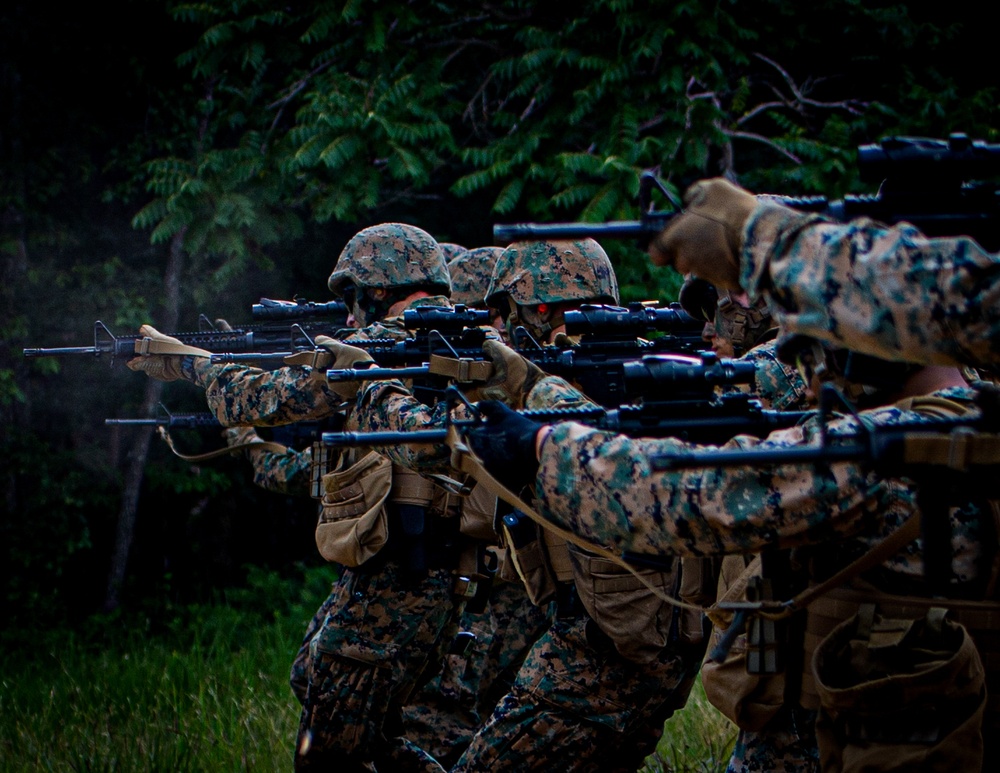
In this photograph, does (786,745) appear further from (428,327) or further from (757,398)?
(428,327)

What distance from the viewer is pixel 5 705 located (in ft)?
21.1

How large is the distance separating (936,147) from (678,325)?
95.5 inches

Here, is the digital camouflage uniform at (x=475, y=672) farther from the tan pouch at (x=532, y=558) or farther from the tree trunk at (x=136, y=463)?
the tree trunk at (x=136, y=463)

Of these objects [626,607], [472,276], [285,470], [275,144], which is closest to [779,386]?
[626,607]

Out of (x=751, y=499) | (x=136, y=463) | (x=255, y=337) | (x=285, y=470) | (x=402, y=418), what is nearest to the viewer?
(x=751, y=499)

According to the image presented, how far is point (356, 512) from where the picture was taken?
→ 191 inches

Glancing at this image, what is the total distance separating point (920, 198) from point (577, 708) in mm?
1998

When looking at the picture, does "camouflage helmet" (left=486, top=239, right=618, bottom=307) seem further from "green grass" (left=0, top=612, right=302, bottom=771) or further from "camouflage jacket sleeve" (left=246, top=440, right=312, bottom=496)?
"green grass" (left=0, top=612, right=302, bottom=771)

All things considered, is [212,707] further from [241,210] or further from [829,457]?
[829,457]

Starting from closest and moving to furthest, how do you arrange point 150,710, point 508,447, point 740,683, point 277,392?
point 508,447, point 740,683, point 277,392, point 150,710

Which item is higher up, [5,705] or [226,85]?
[226,85]

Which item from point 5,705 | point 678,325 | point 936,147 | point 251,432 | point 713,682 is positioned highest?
point 936,147

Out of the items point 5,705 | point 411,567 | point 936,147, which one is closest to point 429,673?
point 411,567

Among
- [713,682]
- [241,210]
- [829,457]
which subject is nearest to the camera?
[829,457]
